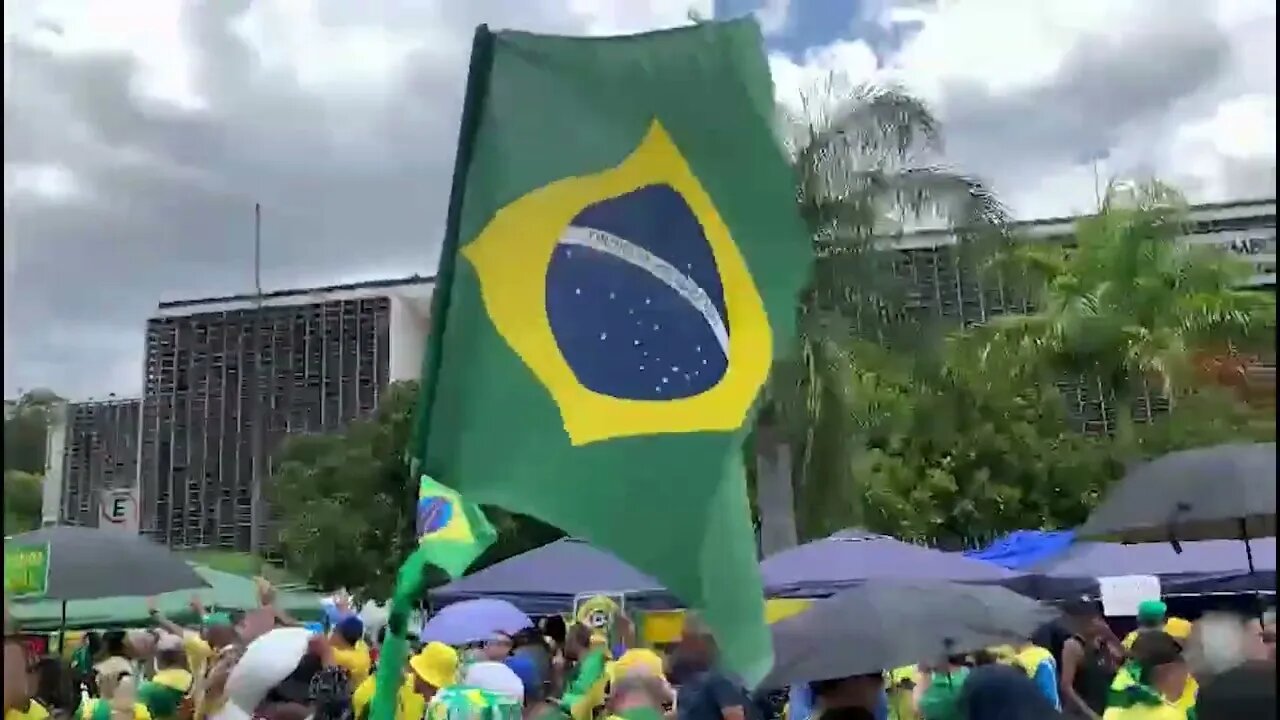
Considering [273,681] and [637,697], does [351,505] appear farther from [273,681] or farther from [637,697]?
[273,681]

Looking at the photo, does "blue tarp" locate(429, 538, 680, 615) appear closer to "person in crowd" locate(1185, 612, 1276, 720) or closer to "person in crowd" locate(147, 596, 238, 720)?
"person in crowd" locate(147, 596, 238, 720)

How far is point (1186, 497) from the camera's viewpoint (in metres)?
6.42

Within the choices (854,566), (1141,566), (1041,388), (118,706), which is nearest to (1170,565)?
(1141,566)

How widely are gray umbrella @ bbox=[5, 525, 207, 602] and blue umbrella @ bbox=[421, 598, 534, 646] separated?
6.05 ft

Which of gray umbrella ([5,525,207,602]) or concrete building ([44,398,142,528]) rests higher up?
concrete building ([44,398,142,528])

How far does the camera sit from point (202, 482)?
54688mm

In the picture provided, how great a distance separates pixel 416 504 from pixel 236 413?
169 ft

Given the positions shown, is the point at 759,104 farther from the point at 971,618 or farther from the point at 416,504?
the point at 971,618

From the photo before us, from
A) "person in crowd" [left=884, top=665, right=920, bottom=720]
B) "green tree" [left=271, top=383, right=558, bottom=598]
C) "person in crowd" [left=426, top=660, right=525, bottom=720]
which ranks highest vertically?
"green tree" [left=271, top=383, right=558, bottom=598]

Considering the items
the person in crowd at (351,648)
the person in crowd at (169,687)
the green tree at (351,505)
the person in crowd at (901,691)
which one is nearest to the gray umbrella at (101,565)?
the person in crowd at (169,687)

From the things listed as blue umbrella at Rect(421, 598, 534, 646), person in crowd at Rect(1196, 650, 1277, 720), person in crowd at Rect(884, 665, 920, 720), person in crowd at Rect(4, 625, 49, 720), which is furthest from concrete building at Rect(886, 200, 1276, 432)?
person in crowd at Rect(4, 625, 49, 720)

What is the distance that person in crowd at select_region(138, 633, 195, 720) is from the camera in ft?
18.0

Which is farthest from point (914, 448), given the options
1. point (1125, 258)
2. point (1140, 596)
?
point (1140, 596)

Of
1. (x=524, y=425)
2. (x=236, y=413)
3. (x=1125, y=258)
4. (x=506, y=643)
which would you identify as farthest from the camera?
(x=236, y=413)
